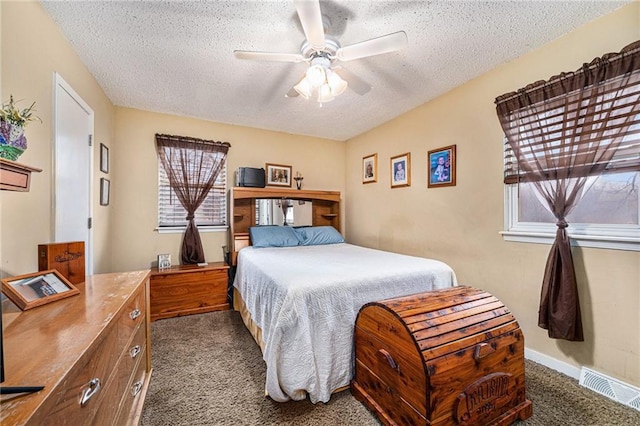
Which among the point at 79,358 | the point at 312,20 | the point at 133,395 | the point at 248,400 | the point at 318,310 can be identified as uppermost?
the point at 312,20

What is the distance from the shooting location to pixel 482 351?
4.66ft

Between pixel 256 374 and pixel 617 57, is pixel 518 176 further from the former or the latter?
pixel 256 374

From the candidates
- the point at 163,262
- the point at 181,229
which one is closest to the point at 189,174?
the point at 181,229

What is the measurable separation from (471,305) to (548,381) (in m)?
0.93

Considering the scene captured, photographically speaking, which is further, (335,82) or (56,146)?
(335,82)

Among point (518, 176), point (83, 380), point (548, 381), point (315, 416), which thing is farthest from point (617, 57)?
point (83, 380)

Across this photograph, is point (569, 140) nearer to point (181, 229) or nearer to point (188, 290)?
point (188, 290)

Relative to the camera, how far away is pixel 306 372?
1614 mm

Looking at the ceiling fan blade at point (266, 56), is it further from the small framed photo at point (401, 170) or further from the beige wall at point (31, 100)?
the small framed photo at point (401, 170)

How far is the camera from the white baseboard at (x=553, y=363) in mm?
1898

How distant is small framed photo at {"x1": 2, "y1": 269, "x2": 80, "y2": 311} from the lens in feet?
3.25

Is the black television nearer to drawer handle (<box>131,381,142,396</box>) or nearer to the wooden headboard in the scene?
the wooden headboard

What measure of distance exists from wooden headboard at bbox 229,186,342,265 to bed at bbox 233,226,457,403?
53.2 inches

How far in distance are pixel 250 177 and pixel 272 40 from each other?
194 centimetres
